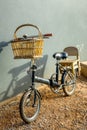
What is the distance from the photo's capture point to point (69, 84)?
5305mm

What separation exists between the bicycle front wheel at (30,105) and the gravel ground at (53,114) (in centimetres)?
10

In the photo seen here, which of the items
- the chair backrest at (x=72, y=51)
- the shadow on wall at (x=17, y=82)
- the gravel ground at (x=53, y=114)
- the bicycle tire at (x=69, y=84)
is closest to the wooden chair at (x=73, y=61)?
the chair backrest at (x=72, y=51)

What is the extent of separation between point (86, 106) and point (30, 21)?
6.97 feet

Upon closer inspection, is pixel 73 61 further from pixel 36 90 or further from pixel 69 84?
pixel 36 90

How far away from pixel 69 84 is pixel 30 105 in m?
1.22

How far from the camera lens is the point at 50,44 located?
237 inches

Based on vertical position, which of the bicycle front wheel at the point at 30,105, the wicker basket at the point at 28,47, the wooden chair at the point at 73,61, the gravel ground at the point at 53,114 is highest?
the wicker basket at the point at 28,47

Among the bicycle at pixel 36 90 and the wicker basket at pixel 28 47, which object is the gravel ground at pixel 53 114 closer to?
the bicycle at pixel 36 90

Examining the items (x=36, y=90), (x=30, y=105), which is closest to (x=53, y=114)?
(x=30, y=105)

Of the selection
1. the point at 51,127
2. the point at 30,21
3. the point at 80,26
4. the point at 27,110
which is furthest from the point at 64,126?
the point at 80,26

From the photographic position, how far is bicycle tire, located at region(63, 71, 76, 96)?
5254 millimetres

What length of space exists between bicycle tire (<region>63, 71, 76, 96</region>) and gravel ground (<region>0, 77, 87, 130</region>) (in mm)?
106

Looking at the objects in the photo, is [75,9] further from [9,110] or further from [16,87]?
[9,110]

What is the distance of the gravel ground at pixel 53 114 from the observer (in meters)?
4.10
